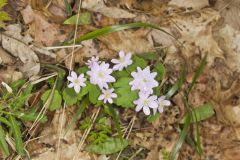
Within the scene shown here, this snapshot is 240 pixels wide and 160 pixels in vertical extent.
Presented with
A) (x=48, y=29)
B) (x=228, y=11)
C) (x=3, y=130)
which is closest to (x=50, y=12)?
(x=48, y=29)

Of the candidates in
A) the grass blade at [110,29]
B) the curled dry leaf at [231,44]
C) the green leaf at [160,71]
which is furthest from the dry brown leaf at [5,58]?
the curled dry leaf at [231,44]

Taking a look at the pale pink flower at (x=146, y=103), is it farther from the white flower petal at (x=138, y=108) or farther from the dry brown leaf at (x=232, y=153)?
the dry brown leaf at (x=232, y=153)

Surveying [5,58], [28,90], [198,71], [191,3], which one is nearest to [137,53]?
[198,71]

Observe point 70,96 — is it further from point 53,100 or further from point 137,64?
point 137,64

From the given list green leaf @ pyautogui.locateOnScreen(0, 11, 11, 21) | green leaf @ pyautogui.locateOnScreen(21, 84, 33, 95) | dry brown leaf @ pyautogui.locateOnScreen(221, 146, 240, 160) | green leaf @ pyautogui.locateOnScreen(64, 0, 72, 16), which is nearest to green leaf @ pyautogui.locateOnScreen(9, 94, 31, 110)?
green leaf @ pyautogui.locateOnScreen(21, 84, 33, 95)

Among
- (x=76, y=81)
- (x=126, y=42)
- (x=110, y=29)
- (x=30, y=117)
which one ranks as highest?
(x=110, y=29)

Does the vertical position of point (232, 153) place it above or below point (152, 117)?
below
